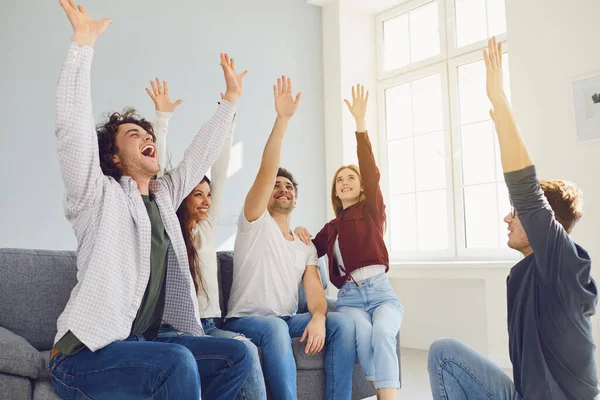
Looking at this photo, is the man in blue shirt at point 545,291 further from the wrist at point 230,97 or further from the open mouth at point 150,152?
the open mouth at point 150,152

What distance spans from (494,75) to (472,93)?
307cm

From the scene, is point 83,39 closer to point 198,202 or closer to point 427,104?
point 198,202

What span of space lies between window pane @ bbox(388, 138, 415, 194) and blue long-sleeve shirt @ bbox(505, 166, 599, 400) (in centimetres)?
341

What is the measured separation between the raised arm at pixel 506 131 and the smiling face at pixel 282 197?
137cm

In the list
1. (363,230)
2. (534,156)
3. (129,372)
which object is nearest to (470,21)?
(534,156)

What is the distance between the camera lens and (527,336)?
145cm

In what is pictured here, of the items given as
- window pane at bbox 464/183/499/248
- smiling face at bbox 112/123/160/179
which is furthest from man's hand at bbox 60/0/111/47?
window pane at bbox 464/183/499/248

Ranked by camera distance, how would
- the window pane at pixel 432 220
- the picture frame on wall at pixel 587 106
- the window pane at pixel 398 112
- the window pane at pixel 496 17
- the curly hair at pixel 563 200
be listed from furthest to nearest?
the window pane at pixel 398 112
the window pane at pixel 432 220
the window pane at pixel 496 17
the picture frame on wall at pixel 587 106
the curly hair at pixel 563 200

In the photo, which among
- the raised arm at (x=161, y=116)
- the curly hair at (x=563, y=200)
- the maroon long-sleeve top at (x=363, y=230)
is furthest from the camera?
the maroon long-sleeve top at (x=363, y=230)

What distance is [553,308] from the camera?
1404 mm

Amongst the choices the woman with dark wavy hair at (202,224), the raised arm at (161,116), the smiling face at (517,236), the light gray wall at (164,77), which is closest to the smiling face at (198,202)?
the woman with dark wavy hair at (202,224)

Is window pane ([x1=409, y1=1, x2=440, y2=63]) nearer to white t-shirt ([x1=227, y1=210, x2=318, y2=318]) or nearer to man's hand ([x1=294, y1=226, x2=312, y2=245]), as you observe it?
man's hand ([x1=294, y1=226, x2=312, y2=245])

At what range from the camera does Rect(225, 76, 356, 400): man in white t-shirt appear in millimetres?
2293

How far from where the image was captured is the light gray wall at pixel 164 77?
3.46 meters
